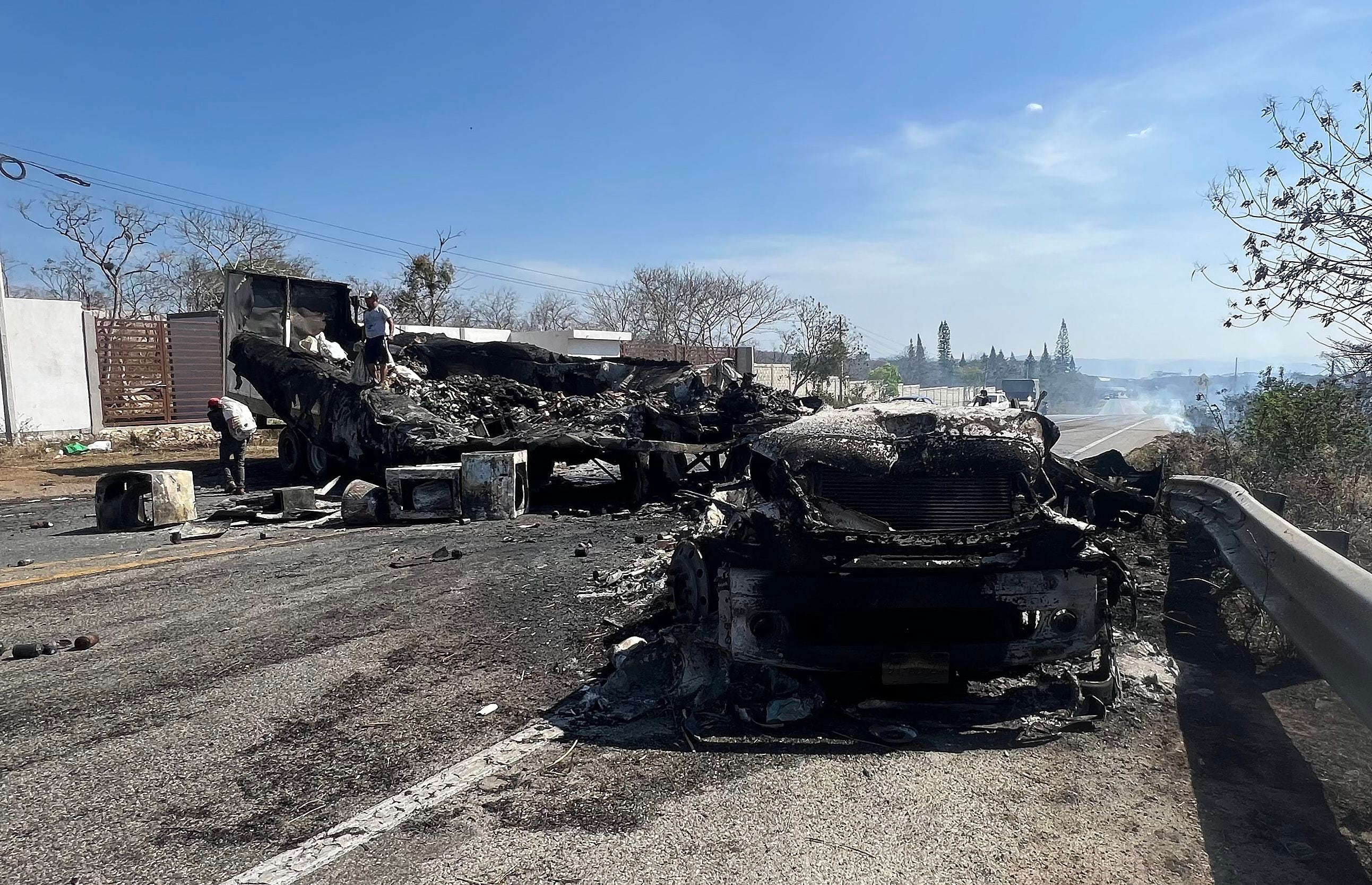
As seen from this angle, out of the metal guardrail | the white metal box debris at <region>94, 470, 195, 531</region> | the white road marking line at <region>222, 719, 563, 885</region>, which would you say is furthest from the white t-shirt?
the metal guardrail

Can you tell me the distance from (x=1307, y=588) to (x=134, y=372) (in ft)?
71.3

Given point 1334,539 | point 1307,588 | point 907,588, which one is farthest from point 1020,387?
point 907,588

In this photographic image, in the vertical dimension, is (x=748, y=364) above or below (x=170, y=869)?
above

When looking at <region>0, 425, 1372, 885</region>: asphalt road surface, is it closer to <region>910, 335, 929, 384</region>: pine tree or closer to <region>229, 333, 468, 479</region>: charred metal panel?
<region>229, 333, 468, 479</region>: charred metal panel

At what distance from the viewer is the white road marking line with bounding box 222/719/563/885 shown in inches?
105

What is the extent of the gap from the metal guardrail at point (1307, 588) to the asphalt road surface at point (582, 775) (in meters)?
0.45

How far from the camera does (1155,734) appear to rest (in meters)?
3.75

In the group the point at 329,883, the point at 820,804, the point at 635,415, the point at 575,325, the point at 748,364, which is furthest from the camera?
the point at 575,325

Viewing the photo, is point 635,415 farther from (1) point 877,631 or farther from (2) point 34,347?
(2) point 34,347

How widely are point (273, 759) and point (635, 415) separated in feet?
27.3

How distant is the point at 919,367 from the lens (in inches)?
5856

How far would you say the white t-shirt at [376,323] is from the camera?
40.1 feet

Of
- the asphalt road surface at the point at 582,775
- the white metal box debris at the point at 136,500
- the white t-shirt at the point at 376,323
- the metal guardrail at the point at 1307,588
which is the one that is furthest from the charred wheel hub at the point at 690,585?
the white t-shirt at the point at 376,323

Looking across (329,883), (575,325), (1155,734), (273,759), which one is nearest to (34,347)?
(273,759)
